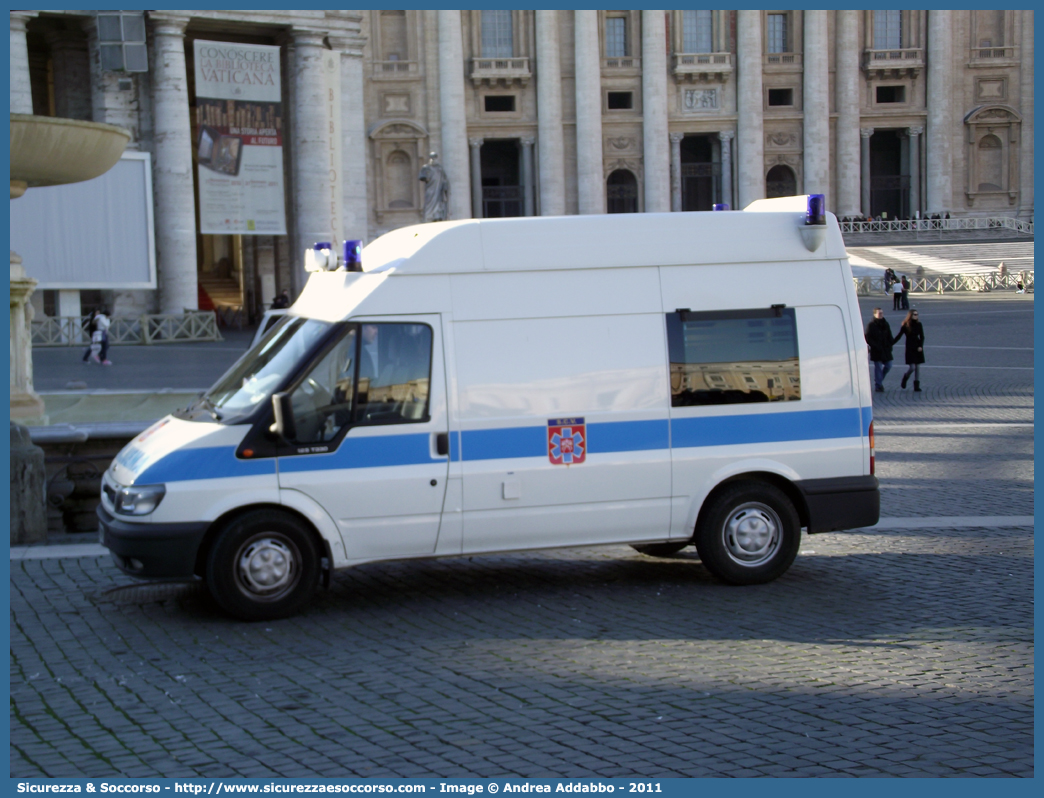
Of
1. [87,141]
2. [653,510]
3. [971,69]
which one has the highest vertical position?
[971,69]

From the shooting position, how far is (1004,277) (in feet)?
140

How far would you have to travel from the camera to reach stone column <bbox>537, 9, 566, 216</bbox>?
190 ft

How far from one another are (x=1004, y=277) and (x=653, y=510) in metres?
39.7

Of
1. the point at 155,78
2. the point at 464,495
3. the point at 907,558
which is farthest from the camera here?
the point at 155,78

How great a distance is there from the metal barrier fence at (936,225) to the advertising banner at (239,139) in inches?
1099

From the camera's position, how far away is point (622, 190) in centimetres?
6088

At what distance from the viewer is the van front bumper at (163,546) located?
6168 mm

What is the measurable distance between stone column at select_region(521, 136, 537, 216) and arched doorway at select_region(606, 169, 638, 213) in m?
4.02

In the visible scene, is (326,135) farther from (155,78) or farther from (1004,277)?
(1004,277)

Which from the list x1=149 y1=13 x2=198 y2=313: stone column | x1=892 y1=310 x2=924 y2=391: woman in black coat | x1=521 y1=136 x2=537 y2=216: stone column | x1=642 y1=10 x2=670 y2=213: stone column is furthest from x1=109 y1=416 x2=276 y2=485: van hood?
x1=642 y1=10 x2=670 y2=213: stone column

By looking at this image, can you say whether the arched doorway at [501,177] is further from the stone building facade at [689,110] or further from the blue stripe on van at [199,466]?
the blue stripe on van at [199,466]

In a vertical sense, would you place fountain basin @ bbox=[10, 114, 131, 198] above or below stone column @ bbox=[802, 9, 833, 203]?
below

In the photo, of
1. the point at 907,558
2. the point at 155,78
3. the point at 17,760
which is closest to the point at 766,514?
the point at 907,558

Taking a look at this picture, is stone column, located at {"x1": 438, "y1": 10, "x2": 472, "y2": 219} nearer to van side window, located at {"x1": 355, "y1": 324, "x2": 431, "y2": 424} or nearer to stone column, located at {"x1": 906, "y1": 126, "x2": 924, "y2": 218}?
stone column, located at {"x1": 906, "y1": 126, "x2": 924, "y2": 218}
